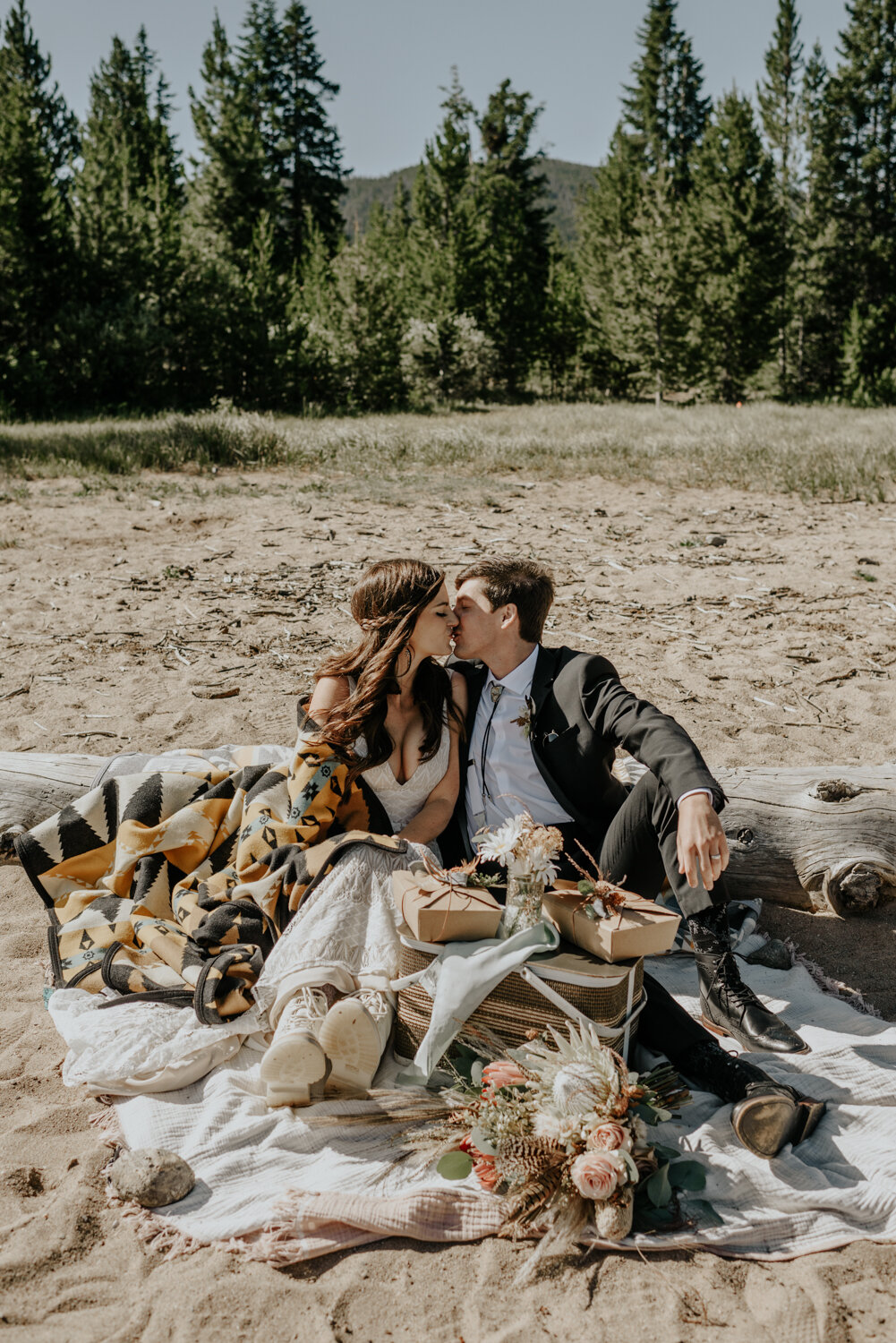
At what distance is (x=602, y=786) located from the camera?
3.64 metres

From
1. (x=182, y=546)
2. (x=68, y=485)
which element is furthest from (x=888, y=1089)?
(x=68, y=485)

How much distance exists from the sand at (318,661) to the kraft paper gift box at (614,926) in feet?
2.50

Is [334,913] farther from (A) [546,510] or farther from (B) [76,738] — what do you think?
(A) [546,510]

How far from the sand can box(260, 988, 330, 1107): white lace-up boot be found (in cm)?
49

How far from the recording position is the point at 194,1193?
2.58 meters

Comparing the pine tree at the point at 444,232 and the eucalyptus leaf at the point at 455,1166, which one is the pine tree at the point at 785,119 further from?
the eucalyptus leaf at the point at 455,1166

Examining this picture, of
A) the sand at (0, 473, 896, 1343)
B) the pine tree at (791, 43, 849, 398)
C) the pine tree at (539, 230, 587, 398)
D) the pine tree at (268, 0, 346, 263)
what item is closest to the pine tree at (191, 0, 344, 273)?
the pine tree at (268, 0, 346, 263)

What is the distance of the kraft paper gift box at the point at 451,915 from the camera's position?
285 centimetres

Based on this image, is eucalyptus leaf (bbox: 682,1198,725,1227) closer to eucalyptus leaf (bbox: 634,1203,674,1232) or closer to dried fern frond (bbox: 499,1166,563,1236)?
eucalyptus leaf (bbox: 634,1203,674,1232)

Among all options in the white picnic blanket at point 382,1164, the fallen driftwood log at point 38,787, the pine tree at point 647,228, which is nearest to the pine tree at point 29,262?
the pine tree at point 647,228

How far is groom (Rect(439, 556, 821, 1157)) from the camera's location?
3.02 m

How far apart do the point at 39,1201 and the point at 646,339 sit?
36278 mm

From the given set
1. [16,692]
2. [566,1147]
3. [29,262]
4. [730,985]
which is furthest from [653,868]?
[29,262]

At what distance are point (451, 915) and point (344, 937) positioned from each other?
0.44 metres
